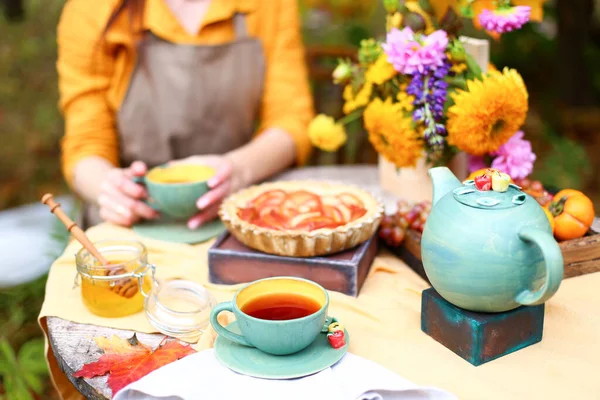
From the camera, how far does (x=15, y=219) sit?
2.60m

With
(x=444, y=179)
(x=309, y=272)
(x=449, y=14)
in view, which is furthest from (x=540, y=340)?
(x=449, y=14)

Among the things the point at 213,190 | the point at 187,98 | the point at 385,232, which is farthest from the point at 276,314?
the point at 187,98

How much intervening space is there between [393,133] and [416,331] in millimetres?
427

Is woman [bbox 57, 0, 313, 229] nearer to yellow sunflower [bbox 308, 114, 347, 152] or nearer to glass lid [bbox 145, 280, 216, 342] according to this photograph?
yellow sunflower [bbox 308, 114, 347, 152]

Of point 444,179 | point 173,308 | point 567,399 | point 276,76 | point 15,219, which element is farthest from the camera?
point 15,219

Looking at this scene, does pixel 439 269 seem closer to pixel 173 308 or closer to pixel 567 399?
pixel 567 399

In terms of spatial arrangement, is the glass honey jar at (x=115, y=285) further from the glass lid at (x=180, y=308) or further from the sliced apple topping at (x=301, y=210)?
the sliced apple topping at (x=301, y=210)

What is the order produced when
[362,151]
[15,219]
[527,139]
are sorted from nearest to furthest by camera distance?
[527,139] → [15,219] → [362,151]

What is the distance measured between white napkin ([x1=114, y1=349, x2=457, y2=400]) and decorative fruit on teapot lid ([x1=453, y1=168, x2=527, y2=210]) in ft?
0.85

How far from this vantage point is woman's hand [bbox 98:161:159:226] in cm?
143

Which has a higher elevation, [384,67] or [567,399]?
[384,67]

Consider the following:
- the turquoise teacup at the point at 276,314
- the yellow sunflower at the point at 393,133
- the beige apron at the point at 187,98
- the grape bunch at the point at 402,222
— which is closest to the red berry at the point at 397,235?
the grape bunch at the point at 402,222

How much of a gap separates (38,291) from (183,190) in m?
1.32

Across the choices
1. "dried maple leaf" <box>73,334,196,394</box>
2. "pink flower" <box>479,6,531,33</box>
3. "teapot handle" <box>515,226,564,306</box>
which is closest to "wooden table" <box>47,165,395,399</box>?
"dried maple leaf" <box>73,334,196,394</box>
